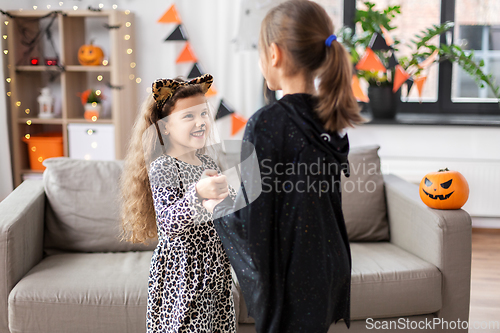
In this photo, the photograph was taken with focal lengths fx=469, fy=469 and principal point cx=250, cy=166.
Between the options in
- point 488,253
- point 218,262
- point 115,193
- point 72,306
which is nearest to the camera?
point 218,262

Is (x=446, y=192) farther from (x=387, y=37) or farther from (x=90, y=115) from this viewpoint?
(x=90, y=115)

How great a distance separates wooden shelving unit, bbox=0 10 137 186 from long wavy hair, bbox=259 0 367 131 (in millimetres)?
2610

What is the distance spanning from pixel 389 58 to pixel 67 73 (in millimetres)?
2319

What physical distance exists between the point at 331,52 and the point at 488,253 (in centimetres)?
264

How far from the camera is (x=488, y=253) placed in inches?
120

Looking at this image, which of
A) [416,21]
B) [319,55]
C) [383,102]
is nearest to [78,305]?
[319,55]

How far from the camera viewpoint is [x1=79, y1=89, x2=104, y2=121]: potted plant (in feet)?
11.3

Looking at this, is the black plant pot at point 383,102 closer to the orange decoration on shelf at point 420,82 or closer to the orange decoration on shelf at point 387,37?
the orange decoration on shelf at point 420,82

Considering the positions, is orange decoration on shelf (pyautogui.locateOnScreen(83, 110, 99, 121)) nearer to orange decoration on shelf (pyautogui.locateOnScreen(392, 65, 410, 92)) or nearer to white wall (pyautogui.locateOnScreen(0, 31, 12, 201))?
white wall (pyautogui.locateOnScreen(0, 31, 12, 201))

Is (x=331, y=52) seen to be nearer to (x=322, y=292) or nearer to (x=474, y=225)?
(x=322, y=292)

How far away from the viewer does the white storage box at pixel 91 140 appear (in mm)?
3383

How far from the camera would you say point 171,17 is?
3.48 m

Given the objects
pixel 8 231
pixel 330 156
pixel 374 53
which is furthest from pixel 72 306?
pixel 374 53

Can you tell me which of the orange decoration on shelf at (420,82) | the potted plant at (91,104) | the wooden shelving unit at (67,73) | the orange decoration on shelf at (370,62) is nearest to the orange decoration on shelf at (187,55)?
the wooden shelving unit at (67,73)
